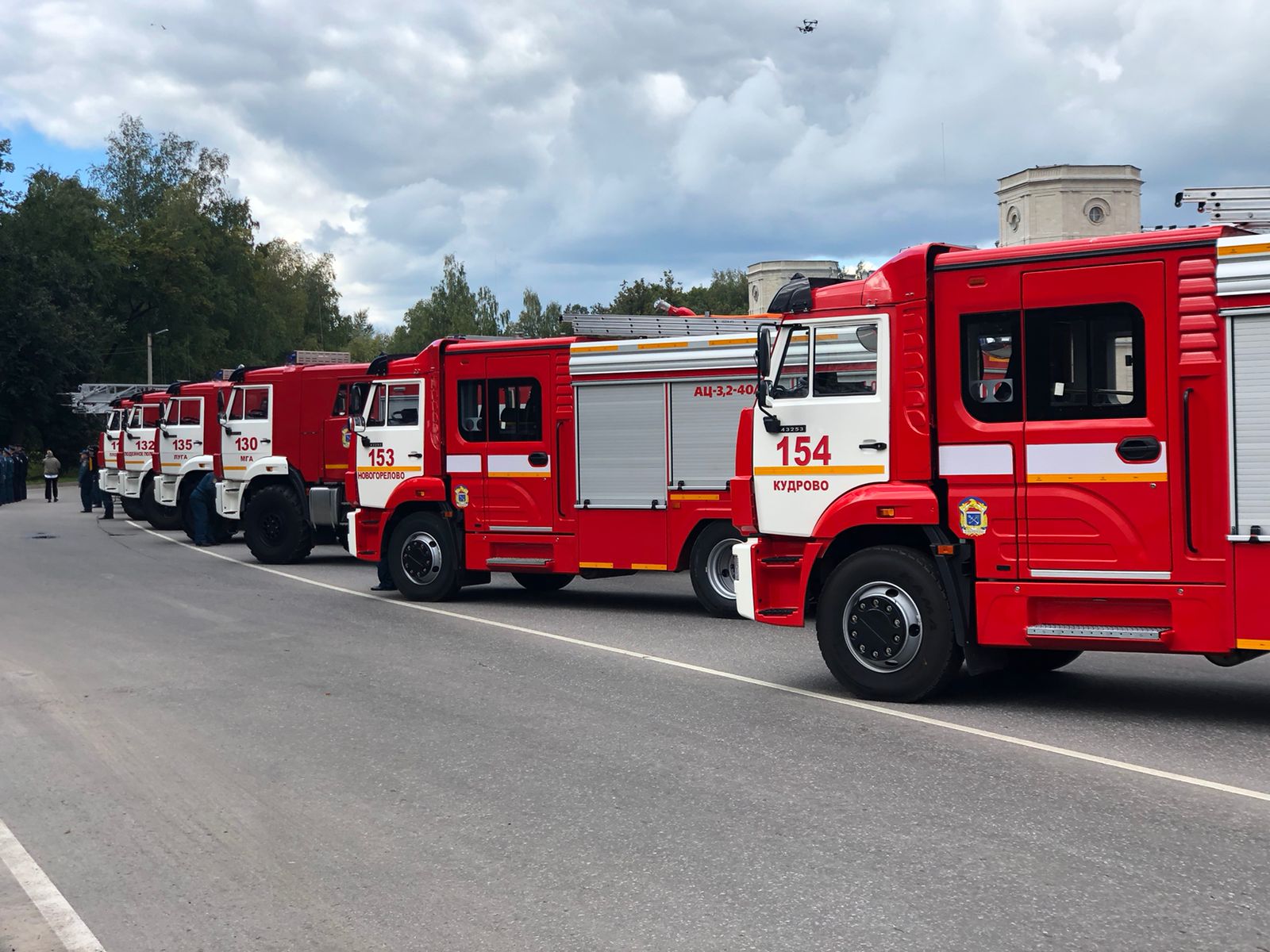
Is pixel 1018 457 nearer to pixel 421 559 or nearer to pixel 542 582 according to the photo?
pixel 421 559

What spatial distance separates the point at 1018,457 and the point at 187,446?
71.0 feet

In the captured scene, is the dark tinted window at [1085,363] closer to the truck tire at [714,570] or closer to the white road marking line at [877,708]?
the white road marking line at [877,708]

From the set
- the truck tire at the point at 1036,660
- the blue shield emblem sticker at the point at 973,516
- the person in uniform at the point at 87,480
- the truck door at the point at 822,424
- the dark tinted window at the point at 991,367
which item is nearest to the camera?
the dark tinted window at the point at 991,367

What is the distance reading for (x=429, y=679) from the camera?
1016 centimetres

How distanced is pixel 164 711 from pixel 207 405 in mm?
17946

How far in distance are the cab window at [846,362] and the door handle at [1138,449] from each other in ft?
5.59

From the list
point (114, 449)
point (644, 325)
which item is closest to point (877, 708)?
point (644, 325)

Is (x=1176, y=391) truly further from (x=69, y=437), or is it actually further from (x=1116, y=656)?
(x=69, y=437)

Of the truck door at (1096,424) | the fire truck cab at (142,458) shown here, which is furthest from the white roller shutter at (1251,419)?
the fire truck cab at (142,458)

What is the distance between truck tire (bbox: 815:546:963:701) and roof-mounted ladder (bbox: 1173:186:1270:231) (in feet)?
9.05

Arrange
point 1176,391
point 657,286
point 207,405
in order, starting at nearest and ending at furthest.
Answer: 1. point 1176,391
2. point 207,405
3. point 657,286

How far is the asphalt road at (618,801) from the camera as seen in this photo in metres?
4.79

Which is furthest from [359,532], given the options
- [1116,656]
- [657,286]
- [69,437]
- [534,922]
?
[69,437]

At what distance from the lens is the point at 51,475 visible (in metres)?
47.1
